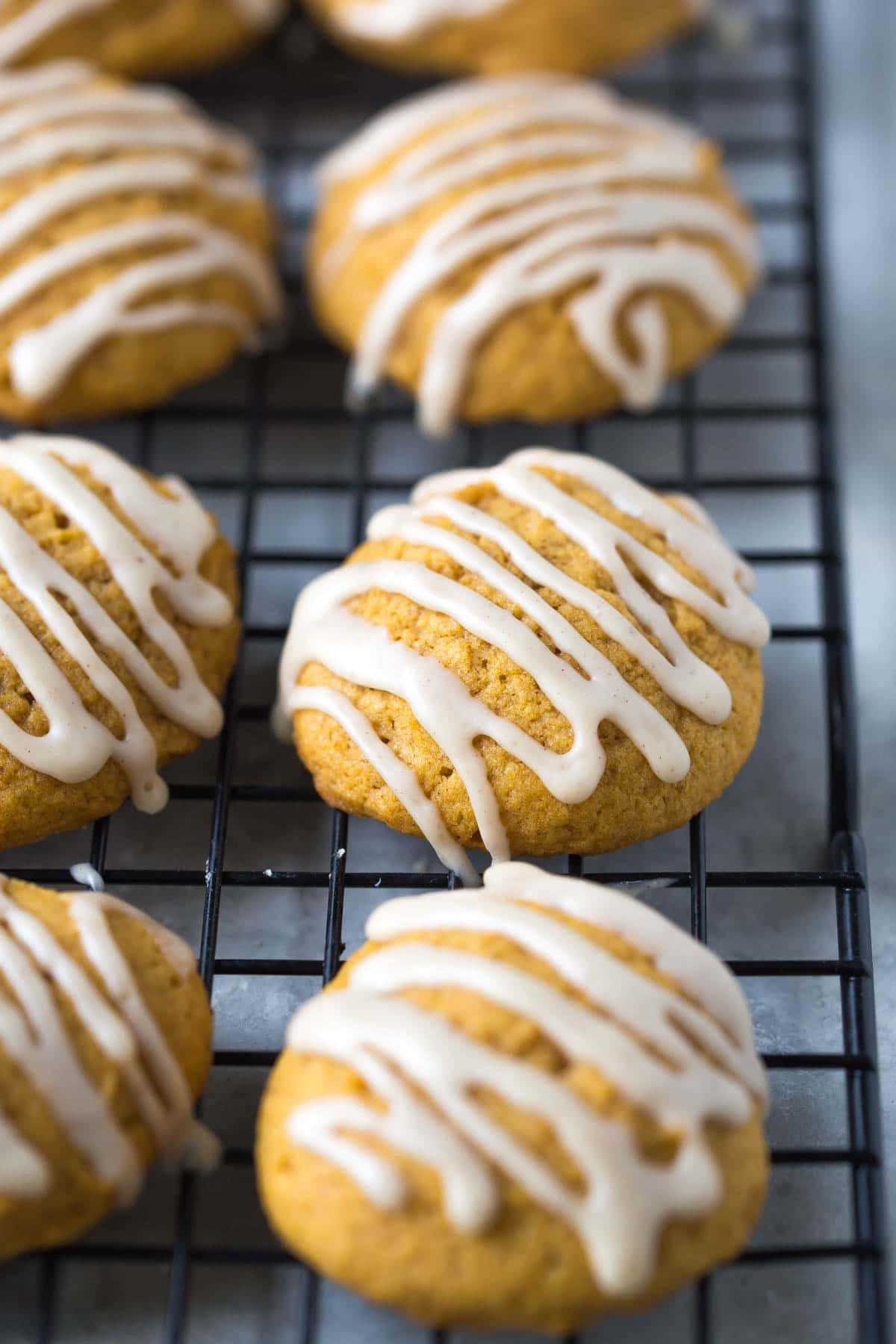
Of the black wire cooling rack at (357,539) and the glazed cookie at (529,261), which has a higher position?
the glazed cookie at (529,261)

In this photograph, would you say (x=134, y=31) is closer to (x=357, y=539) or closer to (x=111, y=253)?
(x=111, y=253)

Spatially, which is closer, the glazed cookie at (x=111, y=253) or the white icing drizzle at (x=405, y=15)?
the glazed cookie at (x=111, y=253)

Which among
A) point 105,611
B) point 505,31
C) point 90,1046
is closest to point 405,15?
point 505,31

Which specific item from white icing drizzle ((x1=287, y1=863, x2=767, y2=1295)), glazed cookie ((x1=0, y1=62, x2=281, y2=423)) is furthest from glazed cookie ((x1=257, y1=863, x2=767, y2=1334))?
glazed cookie ((x1=0, y1=62, x2=281, y2=423))

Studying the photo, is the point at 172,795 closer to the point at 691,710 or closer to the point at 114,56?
the point at 691,710

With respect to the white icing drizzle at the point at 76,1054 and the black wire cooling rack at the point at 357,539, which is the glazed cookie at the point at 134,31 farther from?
the white icing drizzle at the point at 76,1054

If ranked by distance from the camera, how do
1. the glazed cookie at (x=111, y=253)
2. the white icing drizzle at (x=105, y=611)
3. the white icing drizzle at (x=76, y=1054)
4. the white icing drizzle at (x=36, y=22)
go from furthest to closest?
1. the white icing drizzle at (x=36, y=22)
2. the glazed cookie at (x=111, y=253)
3. the white icing drizzle at (x=105, y=611)
4. the white icing drizzle at (x=76, y=1054)

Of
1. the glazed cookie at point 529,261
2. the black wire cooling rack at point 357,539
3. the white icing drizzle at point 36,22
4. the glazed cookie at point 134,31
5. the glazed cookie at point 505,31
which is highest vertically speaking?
the white icing drizzle at point 36,22

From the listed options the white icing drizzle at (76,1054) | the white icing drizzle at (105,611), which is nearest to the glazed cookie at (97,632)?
the white icing drizzle at (105,611)

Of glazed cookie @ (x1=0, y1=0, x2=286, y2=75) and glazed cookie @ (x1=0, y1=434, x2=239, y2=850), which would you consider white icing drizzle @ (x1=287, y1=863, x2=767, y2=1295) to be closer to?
glazed cookie @ (x1=0, y1=434, x2=239, y2=850)
